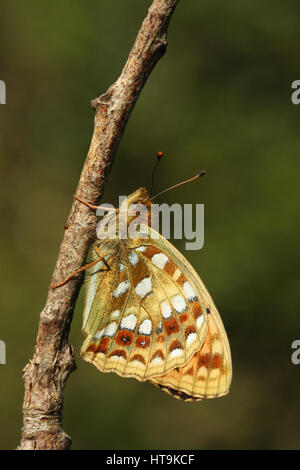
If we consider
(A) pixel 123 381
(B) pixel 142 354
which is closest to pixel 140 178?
(A) pixel 123 381

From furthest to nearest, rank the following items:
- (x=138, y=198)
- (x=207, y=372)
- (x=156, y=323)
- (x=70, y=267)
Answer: (x=138, y=198), (x=156, y=323), (x=207, y=372), (x=70, y=267)

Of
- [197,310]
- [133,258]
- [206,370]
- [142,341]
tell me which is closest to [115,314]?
[142,341]

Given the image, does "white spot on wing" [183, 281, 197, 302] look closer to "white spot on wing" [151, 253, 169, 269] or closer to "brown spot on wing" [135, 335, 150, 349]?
"white spot on wing" [151, 253, 169, 269]

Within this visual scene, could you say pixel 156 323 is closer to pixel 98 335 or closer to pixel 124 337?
pixel 124 337

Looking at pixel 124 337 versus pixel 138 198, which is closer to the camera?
pixel 124 337

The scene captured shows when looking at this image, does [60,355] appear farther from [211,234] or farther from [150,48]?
[211,234]

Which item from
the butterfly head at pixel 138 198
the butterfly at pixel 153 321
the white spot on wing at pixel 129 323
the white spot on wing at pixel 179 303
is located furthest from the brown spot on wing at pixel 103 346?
the butterfly head at pixel 138 198

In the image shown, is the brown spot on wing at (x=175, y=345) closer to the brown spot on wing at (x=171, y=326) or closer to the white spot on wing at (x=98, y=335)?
the brown spot on wing at (x=171, y=326)
